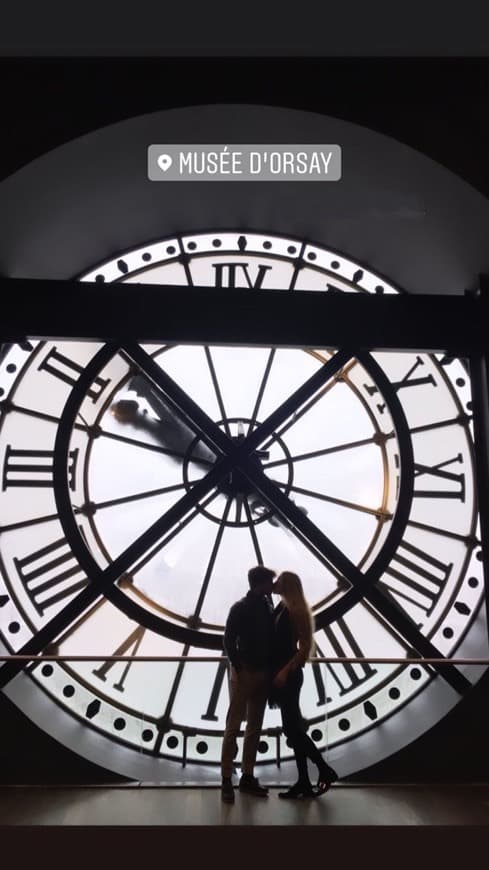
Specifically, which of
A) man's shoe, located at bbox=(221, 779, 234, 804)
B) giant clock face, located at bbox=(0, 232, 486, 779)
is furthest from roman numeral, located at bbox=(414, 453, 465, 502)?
man's shoe, located at bbox=(221, 779, 234, 804)

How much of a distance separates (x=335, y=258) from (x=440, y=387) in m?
0.80

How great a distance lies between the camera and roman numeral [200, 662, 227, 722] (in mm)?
2723

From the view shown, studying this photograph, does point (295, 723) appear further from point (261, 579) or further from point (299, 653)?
point (261, 579)

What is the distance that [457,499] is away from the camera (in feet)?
12.9

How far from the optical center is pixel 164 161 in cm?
316

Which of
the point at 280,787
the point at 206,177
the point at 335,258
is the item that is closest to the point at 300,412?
the point at 335,258

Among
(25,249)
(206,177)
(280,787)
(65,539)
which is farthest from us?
(65,539)

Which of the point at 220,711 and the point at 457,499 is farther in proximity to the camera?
the point at 457,499

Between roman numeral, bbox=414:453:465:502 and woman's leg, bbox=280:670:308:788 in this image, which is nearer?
woman's leg, bbox=280:670:308:788

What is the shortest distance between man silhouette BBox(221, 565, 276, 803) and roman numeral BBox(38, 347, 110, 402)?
1.61 m

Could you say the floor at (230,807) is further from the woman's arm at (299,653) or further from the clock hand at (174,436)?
the clock hand at (174,436)

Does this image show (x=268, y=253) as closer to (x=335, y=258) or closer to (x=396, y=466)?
(x=335, y=258)

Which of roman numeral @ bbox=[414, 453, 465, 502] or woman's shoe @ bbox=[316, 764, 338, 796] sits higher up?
roman numeral @ bbox=[414, 453, 465, 502]

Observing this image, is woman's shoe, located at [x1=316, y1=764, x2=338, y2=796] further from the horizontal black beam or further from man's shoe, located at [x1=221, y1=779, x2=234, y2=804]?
the horizontal black beam
